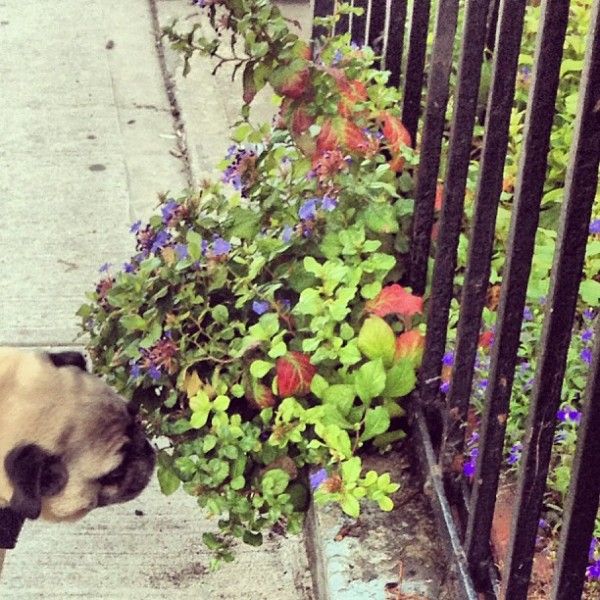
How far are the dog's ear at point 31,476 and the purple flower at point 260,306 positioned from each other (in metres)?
0.70

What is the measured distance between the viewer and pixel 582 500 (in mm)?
1790

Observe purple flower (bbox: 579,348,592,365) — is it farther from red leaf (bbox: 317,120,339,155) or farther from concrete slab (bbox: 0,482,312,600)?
concrete slab (bbox: 0,482,312,600)

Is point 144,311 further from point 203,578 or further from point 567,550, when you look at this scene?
point 567,550

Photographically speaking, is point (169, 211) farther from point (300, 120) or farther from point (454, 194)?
point (454, 194)

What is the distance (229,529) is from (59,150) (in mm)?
3065

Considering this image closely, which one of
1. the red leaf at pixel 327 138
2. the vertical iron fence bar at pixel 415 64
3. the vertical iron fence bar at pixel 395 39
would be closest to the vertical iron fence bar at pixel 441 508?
the red leaf at pixel 327 138

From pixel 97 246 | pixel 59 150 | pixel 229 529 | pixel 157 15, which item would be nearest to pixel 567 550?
pixel 229 529

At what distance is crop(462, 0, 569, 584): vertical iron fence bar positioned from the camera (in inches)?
72.9

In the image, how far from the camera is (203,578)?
314 cm

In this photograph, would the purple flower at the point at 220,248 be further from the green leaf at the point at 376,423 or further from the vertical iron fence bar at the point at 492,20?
the vertical iron fence bar at the point at 492,20

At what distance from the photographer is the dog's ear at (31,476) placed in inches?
108

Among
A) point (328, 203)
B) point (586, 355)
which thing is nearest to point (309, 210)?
point (328, 203)

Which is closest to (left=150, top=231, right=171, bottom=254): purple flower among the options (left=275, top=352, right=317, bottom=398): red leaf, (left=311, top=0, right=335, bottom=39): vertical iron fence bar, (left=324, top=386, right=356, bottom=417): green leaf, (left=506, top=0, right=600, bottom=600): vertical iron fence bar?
(left=275, top=352, right=317, bottom=398): red leaf

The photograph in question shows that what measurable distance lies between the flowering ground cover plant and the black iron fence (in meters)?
0.15
